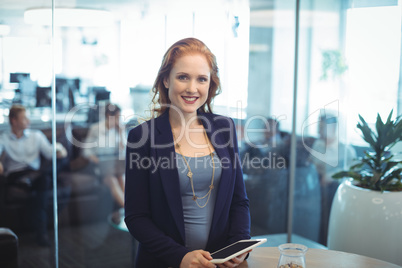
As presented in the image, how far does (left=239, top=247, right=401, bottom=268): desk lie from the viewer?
174 centimetres

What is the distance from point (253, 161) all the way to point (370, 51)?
130cm

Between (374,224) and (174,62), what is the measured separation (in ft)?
→ 5.90

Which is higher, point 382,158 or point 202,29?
point 202,29

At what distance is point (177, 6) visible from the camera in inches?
126

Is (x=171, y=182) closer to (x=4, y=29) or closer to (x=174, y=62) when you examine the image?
(x=174, y=62)

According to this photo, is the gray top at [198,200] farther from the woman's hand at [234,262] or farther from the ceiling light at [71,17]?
the ceiling light at [71,17]

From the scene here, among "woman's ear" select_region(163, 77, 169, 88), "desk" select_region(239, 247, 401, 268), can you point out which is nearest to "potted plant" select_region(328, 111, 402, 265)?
"desk" select_region(239, 247, 401, 268)

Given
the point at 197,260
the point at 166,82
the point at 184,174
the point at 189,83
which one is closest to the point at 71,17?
the point at 166,82

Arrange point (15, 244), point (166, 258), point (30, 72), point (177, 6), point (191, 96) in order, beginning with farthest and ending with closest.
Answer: point (177, 6) < point (30, 72) < point (15, 244) < point (191, 96) < point (166, 258)

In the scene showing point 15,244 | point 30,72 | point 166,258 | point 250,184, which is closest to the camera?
point 166,258

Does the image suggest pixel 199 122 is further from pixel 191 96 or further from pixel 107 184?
pixel 107 184

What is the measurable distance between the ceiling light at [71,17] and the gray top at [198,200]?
61.7 inches

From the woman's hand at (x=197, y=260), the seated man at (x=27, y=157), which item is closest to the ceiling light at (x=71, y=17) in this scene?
the seated man at (x=27, y=157)

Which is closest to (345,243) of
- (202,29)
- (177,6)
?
(202,29)
